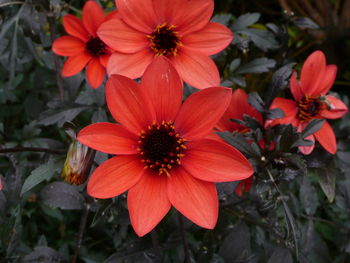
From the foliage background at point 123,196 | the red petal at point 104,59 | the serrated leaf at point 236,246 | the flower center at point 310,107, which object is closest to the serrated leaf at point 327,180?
the foliage background at point 123,196

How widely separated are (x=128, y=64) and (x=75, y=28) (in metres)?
0.39

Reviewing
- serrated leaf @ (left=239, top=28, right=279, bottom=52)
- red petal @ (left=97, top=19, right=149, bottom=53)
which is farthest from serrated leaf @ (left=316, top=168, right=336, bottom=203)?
red petal @ (left=97, top=19, right=149, bottom=53)

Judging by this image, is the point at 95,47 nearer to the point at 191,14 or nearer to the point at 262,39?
the point at 191,14

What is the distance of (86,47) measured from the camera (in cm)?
139

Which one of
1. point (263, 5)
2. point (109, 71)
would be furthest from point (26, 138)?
point (263, 5)

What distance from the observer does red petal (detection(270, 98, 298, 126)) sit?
1.20 meters

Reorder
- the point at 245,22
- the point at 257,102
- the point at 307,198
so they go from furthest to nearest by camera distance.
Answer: the point at 307,198, the point at 245,22, the point at 257,102

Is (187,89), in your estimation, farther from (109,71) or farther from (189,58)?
(109,71)

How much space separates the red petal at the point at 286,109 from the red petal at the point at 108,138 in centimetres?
51

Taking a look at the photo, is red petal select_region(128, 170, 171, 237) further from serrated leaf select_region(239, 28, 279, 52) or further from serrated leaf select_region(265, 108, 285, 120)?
serrated leaf select_region(239, 28, 279, 52)

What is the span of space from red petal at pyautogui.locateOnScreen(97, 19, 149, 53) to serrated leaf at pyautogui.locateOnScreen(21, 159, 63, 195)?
37cm

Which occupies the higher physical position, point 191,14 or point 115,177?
point 191,14

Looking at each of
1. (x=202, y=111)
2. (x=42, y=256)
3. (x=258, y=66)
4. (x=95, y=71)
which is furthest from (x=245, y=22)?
(x=42, y=256)

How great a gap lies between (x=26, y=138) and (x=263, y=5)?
6.18 ft
